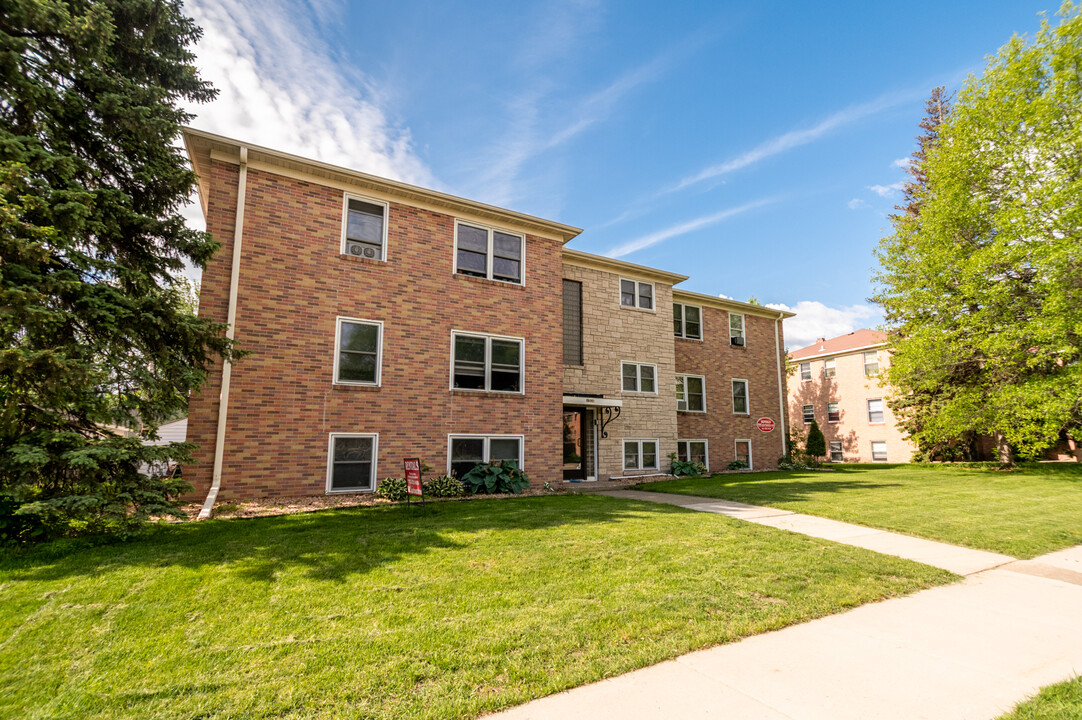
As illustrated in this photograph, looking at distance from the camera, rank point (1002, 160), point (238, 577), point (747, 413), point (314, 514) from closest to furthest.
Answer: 1. point (238, 577)
2. point (314, 514)
3. point (1002, 160)
4. point (747, 413)

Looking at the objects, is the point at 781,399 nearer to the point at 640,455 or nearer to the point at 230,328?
the point at 640,455

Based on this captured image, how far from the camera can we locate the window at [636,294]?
17.1 metres

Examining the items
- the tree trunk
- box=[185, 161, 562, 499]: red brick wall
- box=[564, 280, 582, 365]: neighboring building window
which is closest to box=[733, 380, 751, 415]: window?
box=[564, 280, 582, 365]: neighboring building window

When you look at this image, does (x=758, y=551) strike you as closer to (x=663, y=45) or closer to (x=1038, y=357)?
(x=663, y=45)

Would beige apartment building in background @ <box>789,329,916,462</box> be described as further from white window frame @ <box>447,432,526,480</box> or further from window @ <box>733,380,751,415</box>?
white window frame @ <box>447,432,526,480</box>

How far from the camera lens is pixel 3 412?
5.60m

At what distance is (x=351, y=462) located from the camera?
10.6 metres

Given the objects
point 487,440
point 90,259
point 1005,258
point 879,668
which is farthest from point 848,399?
point 90,259

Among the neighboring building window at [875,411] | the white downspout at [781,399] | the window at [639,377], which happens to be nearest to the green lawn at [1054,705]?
the window at [639,377]

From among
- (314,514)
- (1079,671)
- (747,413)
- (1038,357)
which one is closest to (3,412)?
(314,514)

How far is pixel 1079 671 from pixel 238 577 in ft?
22.5

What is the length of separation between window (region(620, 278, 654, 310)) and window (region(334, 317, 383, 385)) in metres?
8.96

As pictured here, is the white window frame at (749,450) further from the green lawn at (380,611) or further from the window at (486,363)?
the green lawn at (380,611)

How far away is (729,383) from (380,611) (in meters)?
18.6
